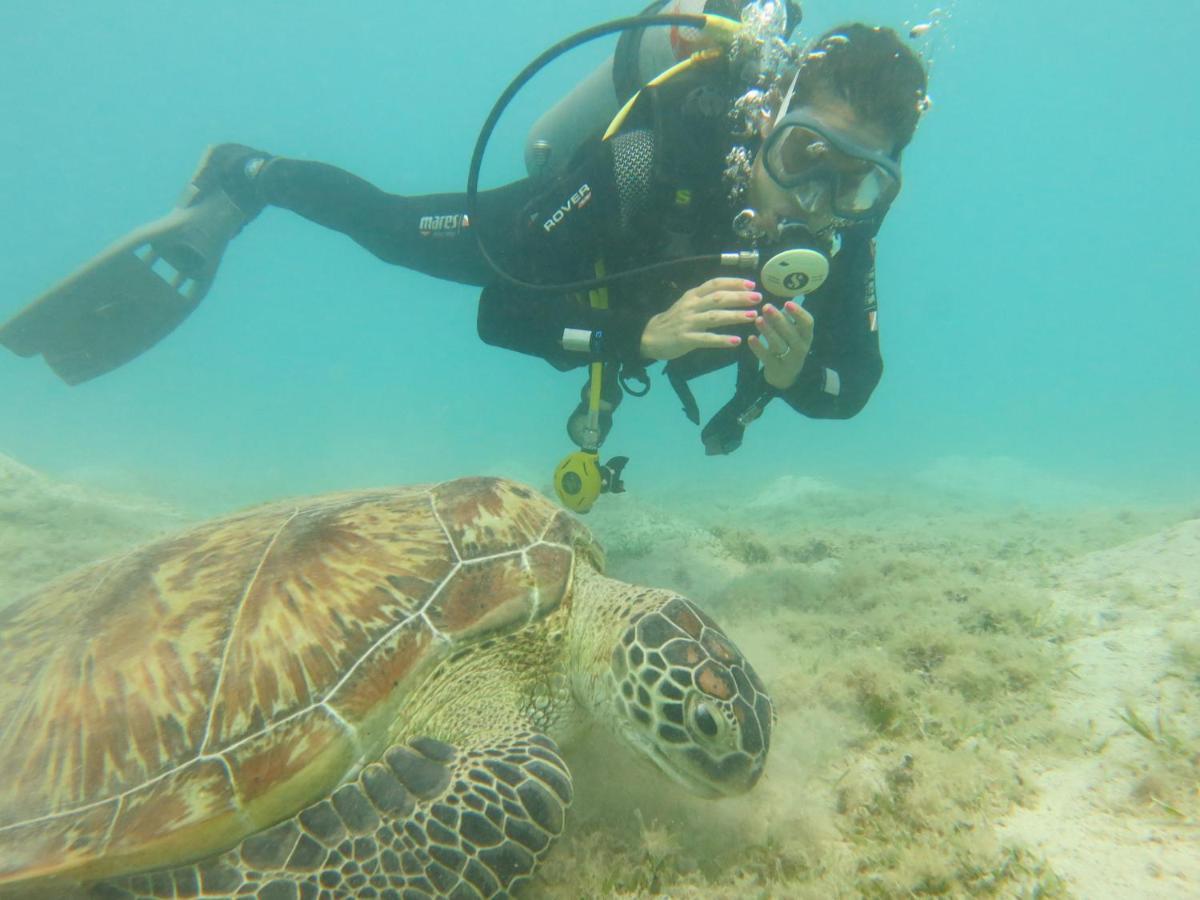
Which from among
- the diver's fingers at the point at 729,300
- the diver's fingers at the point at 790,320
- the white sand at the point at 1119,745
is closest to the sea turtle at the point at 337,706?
the white sand at the point at 1119,745

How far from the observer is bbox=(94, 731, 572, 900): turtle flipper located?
1.52m

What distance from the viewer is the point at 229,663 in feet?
6.13

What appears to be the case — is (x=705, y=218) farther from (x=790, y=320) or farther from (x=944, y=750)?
(x=944, y=750)

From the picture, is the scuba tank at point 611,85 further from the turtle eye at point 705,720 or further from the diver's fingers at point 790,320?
the turtle eye at point 705,720

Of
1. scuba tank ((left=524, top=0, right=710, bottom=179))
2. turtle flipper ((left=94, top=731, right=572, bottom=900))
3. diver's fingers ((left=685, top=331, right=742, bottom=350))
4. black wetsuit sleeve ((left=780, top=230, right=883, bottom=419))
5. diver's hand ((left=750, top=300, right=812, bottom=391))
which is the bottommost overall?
turtle flipper ((left=94, top=731, right=572, bottom=900))

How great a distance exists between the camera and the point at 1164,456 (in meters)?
26.4

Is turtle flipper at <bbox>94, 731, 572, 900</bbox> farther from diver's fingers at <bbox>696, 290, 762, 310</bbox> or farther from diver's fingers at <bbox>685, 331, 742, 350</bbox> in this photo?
diver's fingers at <bbox>696, 290, 762, 310</bbox>

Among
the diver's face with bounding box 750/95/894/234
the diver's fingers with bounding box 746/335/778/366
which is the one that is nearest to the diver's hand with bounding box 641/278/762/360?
the diver's fingers with bounding box 746/335/778/366

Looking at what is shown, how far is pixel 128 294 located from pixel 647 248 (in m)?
6.96

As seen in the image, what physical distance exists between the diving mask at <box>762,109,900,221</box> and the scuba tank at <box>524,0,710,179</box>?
1186mm

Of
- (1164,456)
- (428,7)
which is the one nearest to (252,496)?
(1164,456)

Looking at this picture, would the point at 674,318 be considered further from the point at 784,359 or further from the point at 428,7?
the point at 428,7

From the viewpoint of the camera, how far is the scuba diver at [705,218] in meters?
3.10

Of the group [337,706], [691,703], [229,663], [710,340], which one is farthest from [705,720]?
[710,340]
